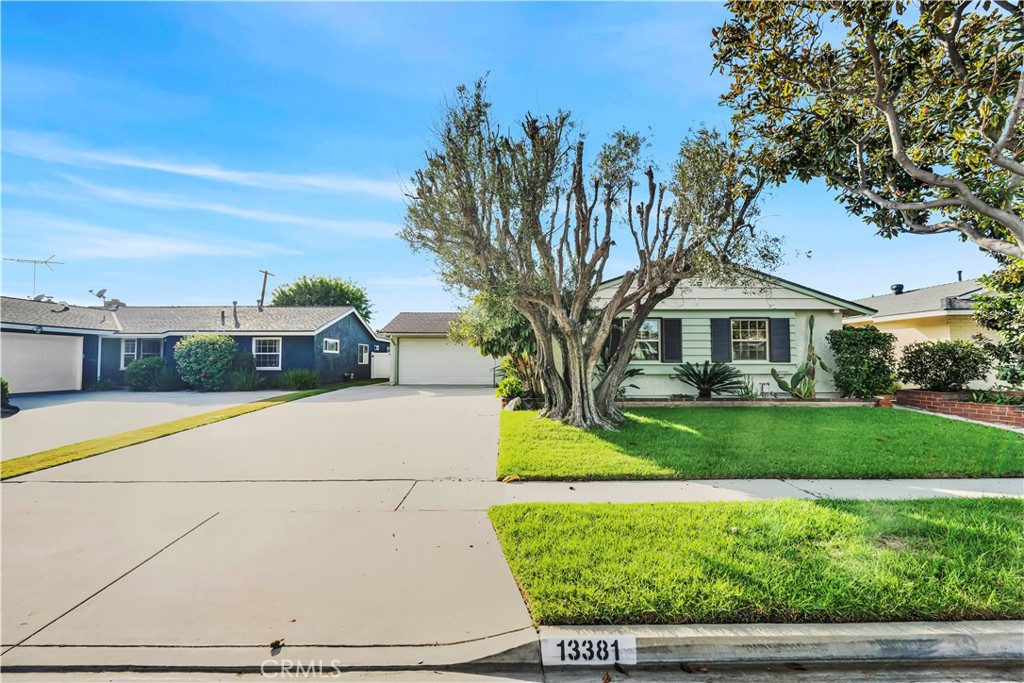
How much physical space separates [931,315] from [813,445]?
1000 centimetres

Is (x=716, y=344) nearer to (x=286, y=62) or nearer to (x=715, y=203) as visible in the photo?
(x=715, y=203)

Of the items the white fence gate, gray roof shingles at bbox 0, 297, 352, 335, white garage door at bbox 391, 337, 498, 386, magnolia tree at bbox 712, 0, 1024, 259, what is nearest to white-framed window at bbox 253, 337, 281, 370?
gray roof shingles at bbox 0, 297, 352, 335

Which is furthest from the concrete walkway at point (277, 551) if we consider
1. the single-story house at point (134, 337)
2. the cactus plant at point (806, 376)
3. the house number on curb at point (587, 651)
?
the single-story house at point (134, 337)

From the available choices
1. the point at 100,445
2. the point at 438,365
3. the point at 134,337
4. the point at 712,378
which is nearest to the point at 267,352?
the point at 134,337

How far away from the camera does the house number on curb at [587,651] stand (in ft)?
8.25

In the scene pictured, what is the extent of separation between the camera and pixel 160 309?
77.3 ft

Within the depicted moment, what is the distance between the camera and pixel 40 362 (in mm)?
17516

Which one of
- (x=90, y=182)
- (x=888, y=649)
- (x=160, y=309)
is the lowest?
(x=888, y=649)

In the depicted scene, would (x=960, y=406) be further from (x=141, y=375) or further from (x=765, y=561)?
(x=141, y=375)

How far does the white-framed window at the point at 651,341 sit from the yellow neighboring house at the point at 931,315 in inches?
231

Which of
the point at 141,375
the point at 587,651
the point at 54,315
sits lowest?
the point at 587,651

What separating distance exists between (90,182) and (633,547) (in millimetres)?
14514

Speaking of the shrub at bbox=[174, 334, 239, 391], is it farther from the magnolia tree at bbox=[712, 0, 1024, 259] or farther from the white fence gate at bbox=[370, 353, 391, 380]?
the magnolia tree at bbox=[712, 0, 1024, 259]

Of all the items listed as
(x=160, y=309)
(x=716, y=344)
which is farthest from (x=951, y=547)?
(x=160, y=309)
